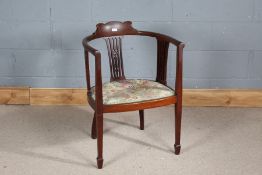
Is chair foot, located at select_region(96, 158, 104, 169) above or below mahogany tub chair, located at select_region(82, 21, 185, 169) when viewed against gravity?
below

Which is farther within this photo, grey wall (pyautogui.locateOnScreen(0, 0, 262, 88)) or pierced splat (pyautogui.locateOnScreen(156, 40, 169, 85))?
grey wall (pyautogui.locateOnScreen(0, 0, 262, 88))

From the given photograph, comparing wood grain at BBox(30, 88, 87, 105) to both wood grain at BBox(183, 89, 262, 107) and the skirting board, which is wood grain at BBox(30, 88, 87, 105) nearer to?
the skirting board

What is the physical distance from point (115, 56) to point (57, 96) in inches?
31.1

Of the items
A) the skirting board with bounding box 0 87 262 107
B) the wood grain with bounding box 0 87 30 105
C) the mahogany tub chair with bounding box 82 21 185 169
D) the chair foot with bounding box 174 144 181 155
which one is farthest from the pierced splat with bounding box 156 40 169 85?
the wood grain with bounding box 0 87 30 105

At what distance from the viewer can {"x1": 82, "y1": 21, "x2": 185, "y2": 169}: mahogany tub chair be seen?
85.0 inches

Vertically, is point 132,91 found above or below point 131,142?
above

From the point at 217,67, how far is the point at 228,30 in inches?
10.9

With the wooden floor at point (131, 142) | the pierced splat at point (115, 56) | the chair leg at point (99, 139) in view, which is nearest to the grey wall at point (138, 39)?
the wooden floor at point (131, 142)

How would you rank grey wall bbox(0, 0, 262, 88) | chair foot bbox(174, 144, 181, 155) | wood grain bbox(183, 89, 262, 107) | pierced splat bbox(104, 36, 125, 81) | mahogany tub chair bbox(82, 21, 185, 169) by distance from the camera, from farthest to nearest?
wood grain bbox(183, 89, 262, 107) < grey wall bbox(0, 0, 262, 88) < pierced splat bbox(104, 36, 125, 81) < chair foot bbox(174, 144, 181, 155) < mahogany tub chair bbox(82, 21, 185, 169)

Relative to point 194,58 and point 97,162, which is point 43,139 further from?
point 194,58

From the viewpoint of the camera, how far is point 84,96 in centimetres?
311

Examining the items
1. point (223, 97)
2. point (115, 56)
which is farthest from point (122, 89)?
point (223, 97)

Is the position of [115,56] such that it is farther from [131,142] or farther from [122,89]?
[131,142]

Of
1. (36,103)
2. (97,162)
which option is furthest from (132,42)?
(97,162)
